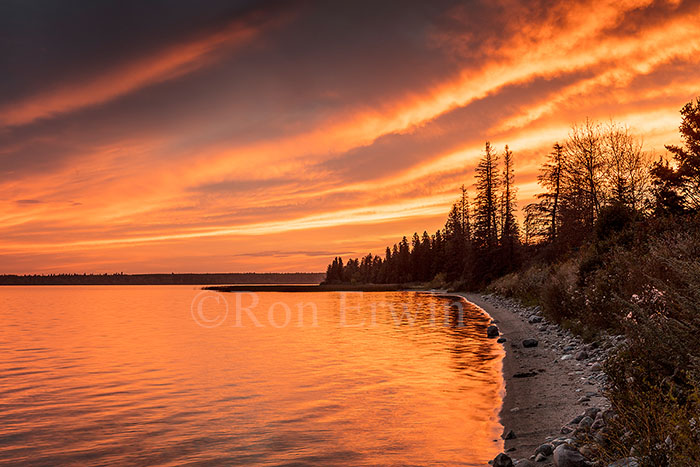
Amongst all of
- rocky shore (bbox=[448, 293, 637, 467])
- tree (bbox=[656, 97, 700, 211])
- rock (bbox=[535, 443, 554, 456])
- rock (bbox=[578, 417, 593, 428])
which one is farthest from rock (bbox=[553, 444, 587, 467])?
tree (bbox=[656, 97, 700, 211])

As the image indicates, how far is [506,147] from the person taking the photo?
246ft

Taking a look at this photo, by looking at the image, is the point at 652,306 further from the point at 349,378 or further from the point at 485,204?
the point at 485,204

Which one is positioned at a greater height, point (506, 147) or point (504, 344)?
point (506, 147)

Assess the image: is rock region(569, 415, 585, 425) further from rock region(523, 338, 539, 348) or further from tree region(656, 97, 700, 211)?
tree region(656, 97, 700, 211)

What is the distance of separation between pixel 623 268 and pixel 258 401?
12.9m

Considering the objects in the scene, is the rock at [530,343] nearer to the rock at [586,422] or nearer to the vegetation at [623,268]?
the vegetation at [623,268]

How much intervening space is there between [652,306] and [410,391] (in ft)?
21.1

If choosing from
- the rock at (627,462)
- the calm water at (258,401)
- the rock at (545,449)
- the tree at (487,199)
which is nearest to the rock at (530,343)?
the calm water at (258,401)

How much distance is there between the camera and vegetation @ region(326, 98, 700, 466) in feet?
20.5

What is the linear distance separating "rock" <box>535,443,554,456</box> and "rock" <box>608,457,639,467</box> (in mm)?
1548

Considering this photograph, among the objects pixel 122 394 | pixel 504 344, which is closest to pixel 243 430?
pixel 122 394

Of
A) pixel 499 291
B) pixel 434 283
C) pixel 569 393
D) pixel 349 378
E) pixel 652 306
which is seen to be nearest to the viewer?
pixel 569 393

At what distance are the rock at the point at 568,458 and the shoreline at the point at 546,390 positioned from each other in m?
0.39

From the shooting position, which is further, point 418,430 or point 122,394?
point 122,394
